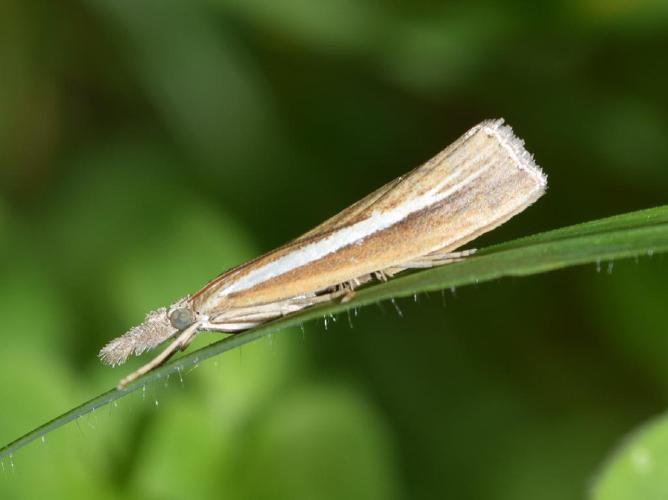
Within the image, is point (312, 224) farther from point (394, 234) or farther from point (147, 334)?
point (394, 234)

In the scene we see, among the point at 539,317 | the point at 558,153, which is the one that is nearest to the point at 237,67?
the point at 558,153

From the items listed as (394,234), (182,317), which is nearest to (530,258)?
(394,234)

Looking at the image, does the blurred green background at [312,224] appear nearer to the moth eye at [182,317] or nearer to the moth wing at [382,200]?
the moth eye at [182,317]

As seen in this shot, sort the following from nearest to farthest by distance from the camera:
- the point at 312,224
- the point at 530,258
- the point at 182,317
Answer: the point at 530,258
the point at 182,317
the point at 312,224

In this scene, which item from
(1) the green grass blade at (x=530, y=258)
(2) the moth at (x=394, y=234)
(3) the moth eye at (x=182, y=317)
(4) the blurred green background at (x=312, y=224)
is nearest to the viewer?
(1) the green grass blade at (x=530, y=258)

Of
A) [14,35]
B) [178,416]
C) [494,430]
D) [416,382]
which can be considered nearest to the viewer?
[178,416]

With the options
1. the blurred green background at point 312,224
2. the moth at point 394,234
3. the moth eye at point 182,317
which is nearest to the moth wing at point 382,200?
the moth at point 394,234

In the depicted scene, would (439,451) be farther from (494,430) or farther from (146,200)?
(146,200)
